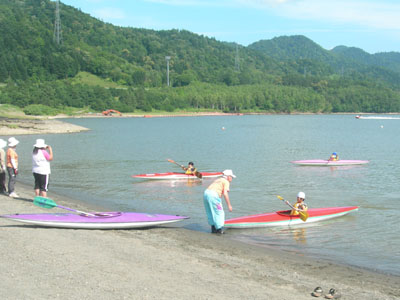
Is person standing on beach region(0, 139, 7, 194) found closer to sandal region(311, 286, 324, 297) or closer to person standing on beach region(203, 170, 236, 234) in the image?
person standing on beach region(203, 170, 236, 234)

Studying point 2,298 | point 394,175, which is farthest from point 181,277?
point 394,175

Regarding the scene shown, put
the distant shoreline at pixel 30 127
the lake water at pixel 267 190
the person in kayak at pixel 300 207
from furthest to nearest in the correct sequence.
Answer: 1. the distant shoreline at pixel 30 127
2. the person in kayak at pixel 300 207
3. the lake water at pixel 267 190

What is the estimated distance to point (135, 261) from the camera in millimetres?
10469

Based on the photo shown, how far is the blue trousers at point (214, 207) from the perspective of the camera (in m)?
13.4

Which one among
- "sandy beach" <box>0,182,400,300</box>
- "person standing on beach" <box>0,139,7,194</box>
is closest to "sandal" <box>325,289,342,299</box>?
"sandy beach" <box>0,182,400,300</box>

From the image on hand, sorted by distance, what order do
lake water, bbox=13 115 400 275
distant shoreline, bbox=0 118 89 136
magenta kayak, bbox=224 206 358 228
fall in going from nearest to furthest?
lake water, bbox=13 115 400 275 < magenta kayak, bbox=224 206 358 228 < distant shoreline, bbox=0 118 89 136

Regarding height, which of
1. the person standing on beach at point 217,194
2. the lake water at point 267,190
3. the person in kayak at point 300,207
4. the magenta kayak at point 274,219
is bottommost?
the lake water at point 267,190

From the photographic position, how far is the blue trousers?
13.4 metres

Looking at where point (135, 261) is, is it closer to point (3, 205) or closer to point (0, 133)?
point (3, 205)

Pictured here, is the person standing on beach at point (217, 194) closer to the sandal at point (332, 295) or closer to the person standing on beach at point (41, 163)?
the sandal at point (332, 295)

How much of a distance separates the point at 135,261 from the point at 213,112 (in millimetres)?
182234

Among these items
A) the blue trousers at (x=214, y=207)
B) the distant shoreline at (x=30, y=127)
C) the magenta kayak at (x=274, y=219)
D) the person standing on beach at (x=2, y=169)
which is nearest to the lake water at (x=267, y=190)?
the magenta kayak at (x=274, y=219)

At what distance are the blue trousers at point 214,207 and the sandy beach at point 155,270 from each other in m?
0.55

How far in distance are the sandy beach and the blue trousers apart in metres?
0.55
